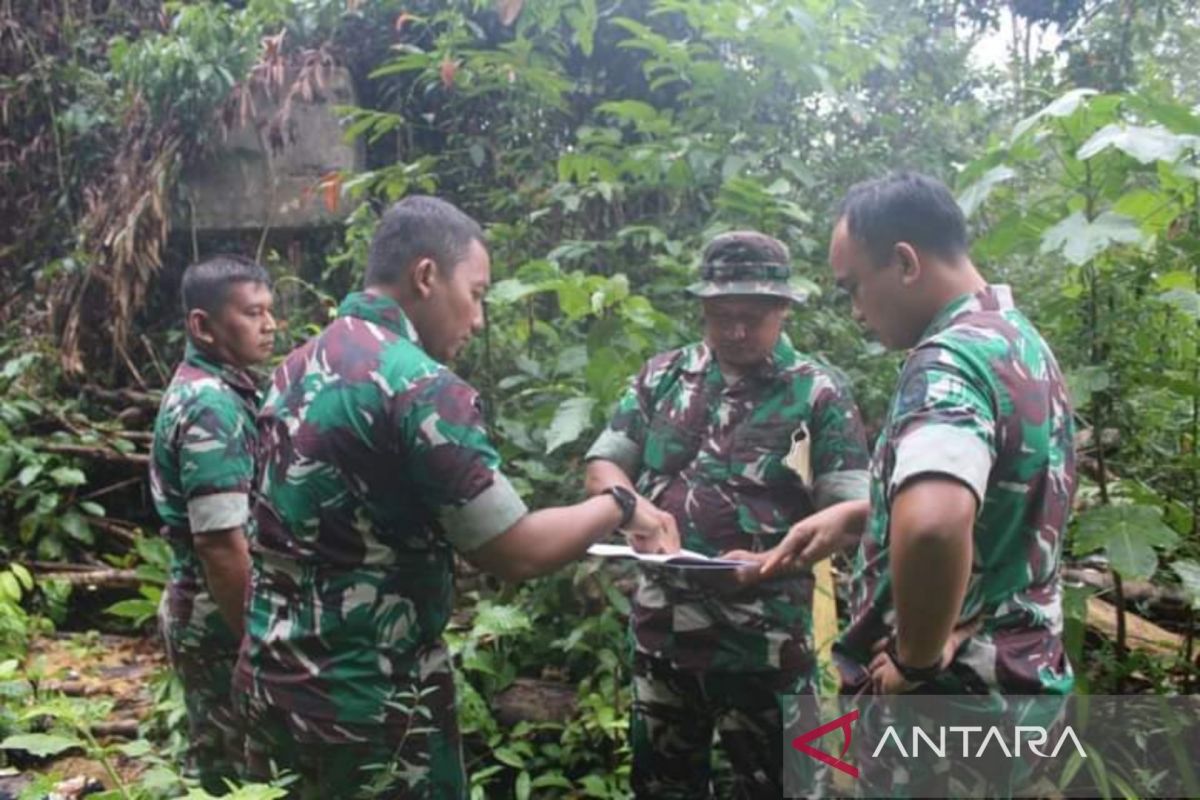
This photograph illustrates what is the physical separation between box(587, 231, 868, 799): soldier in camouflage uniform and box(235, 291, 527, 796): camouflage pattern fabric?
84 cm

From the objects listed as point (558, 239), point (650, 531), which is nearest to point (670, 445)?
point (650, 531)

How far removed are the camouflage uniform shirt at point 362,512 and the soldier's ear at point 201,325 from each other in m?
1.10

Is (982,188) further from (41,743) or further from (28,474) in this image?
(28,474)

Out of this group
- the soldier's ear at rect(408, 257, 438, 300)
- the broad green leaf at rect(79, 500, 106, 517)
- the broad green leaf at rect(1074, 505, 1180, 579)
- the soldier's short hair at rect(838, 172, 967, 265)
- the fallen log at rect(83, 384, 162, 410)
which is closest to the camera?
the soldier's short hair at rect(838, 172, 967, 265)

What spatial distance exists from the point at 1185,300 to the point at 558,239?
9.60 ft

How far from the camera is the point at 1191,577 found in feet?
8.04

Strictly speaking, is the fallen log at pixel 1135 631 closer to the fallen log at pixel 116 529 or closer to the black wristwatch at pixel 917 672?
the black wristwatch at pixel 917 672

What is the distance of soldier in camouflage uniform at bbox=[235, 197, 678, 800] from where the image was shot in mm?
1853

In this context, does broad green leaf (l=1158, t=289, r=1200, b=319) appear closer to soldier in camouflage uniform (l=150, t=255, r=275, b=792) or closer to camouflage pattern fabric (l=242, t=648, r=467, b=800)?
camouflage pattern fabric (l=242, t=648, r=467, b=800)

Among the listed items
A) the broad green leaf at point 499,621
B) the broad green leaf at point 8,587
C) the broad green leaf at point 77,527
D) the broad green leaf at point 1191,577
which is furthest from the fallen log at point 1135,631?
the broad green leaf at point 77,527

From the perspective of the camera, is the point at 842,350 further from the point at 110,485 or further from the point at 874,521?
the point at 110,485

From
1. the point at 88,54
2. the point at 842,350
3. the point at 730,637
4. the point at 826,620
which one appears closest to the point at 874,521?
the point at 730,637

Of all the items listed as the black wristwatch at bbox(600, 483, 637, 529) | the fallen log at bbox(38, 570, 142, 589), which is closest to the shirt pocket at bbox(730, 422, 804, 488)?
the black wristwatch at bbox(600, 483, 637, 529)

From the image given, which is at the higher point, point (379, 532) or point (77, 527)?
point (379, 532)
